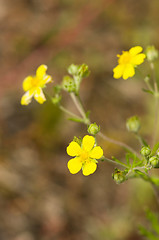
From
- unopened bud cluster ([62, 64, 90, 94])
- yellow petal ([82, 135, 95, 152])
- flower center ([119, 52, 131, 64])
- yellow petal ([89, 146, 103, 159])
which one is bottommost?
yellow petal ([89, 146, 103, 159])

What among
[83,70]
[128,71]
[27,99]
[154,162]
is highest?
[27,99]

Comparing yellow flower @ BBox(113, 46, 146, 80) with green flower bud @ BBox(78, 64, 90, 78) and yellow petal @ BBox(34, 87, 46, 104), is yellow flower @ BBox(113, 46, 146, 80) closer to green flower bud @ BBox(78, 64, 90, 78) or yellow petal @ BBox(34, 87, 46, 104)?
green flower bud @ BBox(78, 64, 90, 78)

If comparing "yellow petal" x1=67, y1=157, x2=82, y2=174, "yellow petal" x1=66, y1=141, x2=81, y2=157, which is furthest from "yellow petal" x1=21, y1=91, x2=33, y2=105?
"yellow petal" x1=67, y1=157, x2=82, y2=174

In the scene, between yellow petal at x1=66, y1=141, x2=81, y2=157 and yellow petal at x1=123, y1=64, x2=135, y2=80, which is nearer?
yellow petal at x1=66, y1=141, x2=81, y2=157

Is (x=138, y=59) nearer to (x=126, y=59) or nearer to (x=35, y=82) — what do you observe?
(x=126, y=59)

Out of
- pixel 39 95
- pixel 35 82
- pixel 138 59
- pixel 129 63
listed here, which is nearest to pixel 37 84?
pixel 35 82

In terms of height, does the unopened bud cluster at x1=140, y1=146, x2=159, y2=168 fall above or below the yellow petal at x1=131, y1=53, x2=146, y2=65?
below

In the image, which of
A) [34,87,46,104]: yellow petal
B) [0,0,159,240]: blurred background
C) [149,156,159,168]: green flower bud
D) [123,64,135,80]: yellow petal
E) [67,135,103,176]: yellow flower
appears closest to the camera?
[149,156,159,168]: green flower bud
